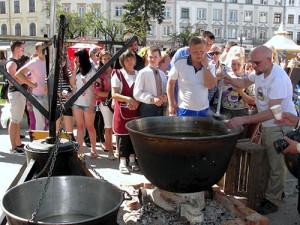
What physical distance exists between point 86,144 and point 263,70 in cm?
384

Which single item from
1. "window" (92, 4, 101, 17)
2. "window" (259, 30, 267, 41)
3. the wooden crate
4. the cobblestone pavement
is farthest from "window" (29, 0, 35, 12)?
the wooden crate

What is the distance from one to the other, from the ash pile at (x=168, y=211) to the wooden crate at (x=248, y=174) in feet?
1.74

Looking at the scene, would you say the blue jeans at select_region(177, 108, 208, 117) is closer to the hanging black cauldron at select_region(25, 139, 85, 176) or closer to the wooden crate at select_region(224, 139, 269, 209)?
the wooden crate at select_region(224, 139, 269, 209)

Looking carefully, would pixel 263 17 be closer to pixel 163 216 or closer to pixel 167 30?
pixel 167 30

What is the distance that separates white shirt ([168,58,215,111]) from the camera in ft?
14.8

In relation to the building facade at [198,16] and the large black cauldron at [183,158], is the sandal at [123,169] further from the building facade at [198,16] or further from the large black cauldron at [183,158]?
the building facade at [198,16]

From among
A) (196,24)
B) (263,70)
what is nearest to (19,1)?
(196,24)

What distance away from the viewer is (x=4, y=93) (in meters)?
6.93

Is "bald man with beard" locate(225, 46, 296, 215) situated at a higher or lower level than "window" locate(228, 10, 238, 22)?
lower

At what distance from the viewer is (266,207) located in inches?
164

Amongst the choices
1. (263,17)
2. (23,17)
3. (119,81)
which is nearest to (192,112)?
(119,81)

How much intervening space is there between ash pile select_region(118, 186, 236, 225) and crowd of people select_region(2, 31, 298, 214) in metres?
0.76

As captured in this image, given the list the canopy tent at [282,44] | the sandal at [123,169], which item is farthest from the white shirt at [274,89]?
the canopy tent at [282,44]

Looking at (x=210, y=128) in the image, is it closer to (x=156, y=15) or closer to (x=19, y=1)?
(x=156, y=15)
